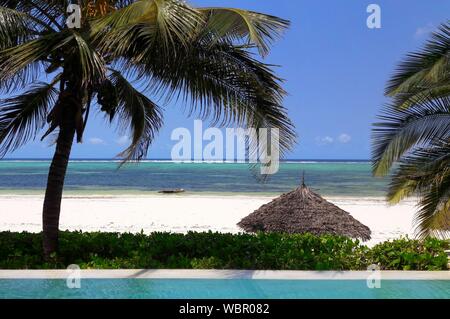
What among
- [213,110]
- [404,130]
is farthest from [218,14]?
[404,130]

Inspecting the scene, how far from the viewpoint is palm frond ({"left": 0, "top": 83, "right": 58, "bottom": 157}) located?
22.2 feet

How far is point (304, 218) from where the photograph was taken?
10469mm

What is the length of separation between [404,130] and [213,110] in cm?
268

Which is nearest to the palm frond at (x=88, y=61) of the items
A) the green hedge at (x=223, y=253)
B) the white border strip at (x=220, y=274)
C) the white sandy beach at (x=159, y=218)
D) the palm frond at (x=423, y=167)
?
the white border strip at (x=220, y=274)

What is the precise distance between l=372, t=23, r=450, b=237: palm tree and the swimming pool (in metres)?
1.52

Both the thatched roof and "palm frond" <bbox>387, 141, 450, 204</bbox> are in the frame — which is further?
the thatched roof

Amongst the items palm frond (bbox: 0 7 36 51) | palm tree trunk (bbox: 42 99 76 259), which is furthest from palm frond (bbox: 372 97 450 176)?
palm frond (bbox: 0 7 36 51)

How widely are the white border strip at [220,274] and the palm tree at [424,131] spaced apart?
132cm

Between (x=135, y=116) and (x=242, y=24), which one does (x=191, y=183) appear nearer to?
(x=135, y=116)

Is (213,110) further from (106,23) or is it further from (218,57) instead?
(106,23)

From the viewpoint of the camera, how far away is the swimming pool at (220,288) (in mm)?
5316

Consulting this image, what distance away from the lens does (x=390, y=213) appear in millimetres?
18797

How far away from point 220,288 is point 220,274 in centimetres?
27

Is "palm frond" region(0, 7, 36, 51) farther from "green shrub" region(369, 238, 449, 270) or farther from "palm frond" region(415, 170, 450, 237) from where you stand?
"palm frond" region(415, 170, 450, 237)
